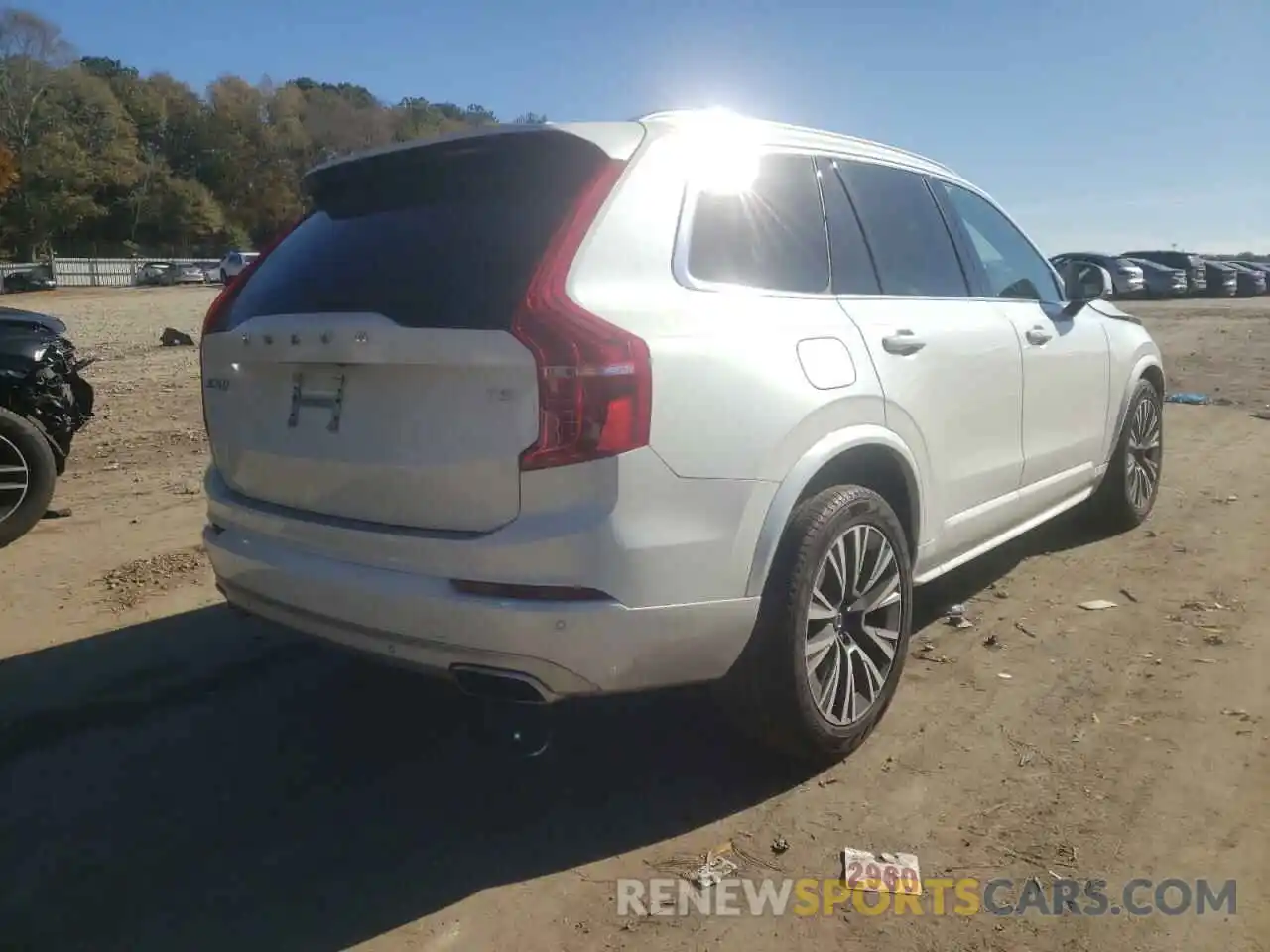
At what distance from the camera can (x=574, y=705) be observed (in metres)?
3.75

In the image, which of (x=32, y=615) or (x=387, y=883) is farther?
(x=32, y=615)

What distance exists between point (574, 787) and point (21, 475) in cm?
414

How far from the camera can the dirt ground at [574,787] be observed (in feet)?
8.32

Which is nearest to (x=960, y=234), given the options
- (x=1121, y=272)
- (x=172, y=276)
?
(x=1121, y=272)

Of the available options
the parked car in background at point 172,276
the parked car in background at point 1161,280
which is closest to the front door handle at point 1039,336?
the parked car in background at point 1161,280

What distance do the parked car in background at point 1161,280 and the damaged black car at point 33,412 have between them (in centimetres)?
3607

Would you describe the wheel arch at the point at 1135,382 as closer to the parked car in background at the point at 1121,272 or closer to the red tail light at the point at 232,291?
the red tail light at the point at 232,291

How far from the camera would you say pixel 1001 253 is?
4.70 metres

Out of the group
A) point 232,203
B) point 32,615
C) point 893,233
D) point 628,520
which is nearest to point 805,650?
point 628,520

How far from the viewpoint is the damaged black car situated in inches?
223

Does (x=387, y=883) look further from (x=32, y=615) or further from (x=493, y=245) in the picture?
(x=32, y=615)

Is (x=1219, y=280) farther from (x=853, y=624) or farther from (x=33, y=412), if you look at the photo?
(x=853, y=624)

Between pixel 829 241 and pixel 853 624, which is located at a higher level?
pixel 829 241

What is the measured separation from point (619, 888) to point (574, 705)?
3.71ft
